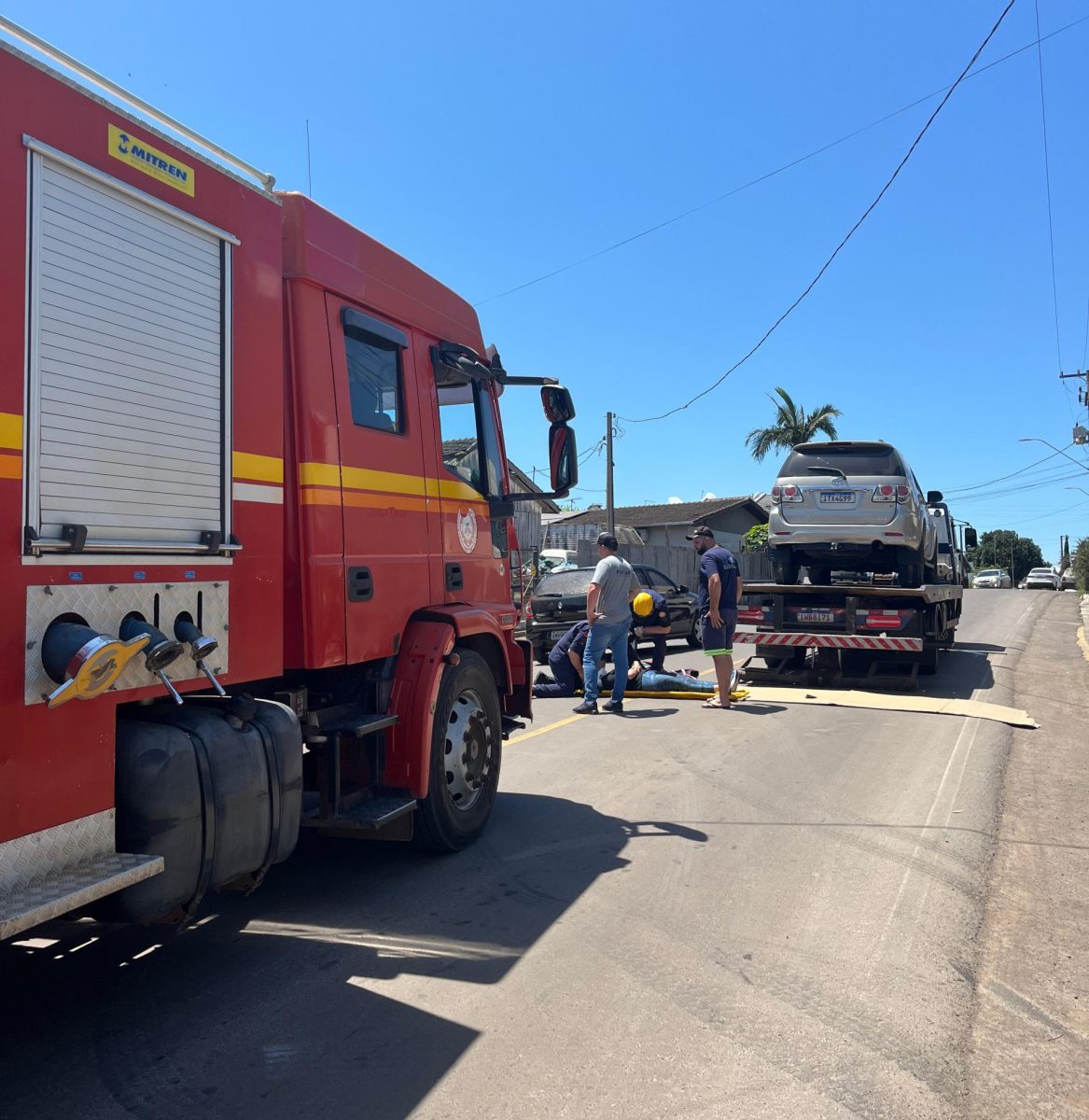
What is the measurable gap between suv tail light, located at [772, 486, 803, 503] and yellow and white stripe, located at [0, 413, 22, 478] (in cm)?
1047

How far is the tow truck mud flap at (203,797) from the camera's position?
10.3ft

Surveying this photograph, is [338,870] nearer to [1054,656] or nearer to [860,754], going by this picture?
[860,754]

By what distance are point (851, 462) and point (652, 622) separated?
3207 millimetres

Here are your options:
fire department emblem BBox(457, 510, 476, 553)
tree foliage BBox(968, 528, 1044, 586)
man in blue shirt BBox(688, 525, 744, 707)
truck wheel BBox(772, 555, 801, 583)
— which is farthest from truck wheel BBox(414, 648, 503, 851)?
tree foliage BBox(968, 528, 1044, 586)

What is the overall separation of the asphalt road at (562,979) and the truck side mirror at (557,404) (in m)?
2.43

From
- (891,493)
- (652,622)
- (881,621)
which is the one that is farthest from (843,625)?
(652,622)

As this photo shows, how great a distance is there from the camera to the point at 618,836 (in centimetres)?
561

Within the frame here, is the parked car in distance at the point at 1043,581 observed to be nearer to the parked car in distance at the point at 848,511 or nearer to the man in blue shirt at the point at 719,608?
the parked car in distance at the point at 848,511

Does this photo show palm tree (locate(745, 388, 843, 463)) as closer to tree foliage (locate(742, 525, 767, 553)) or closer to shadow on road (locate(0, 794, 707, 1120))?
tree foliage (locate(742, 525, 767, 553))

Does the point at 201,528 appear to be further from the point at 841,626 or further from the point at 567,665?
the point at 841,626

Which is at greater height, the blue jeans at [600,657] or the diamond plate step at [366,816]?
the blue jeans at [600,657]

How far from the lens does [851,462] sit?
12.2 metres

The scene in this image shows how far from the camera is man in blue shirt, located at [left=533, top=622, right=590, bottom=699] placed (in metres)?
11.0

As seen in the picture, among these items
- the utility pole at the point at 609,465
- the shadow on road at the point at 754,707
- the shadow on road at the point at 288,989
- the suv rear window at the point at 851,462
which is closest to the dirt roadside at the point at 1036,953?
the shadow on road at the point at 288,989
